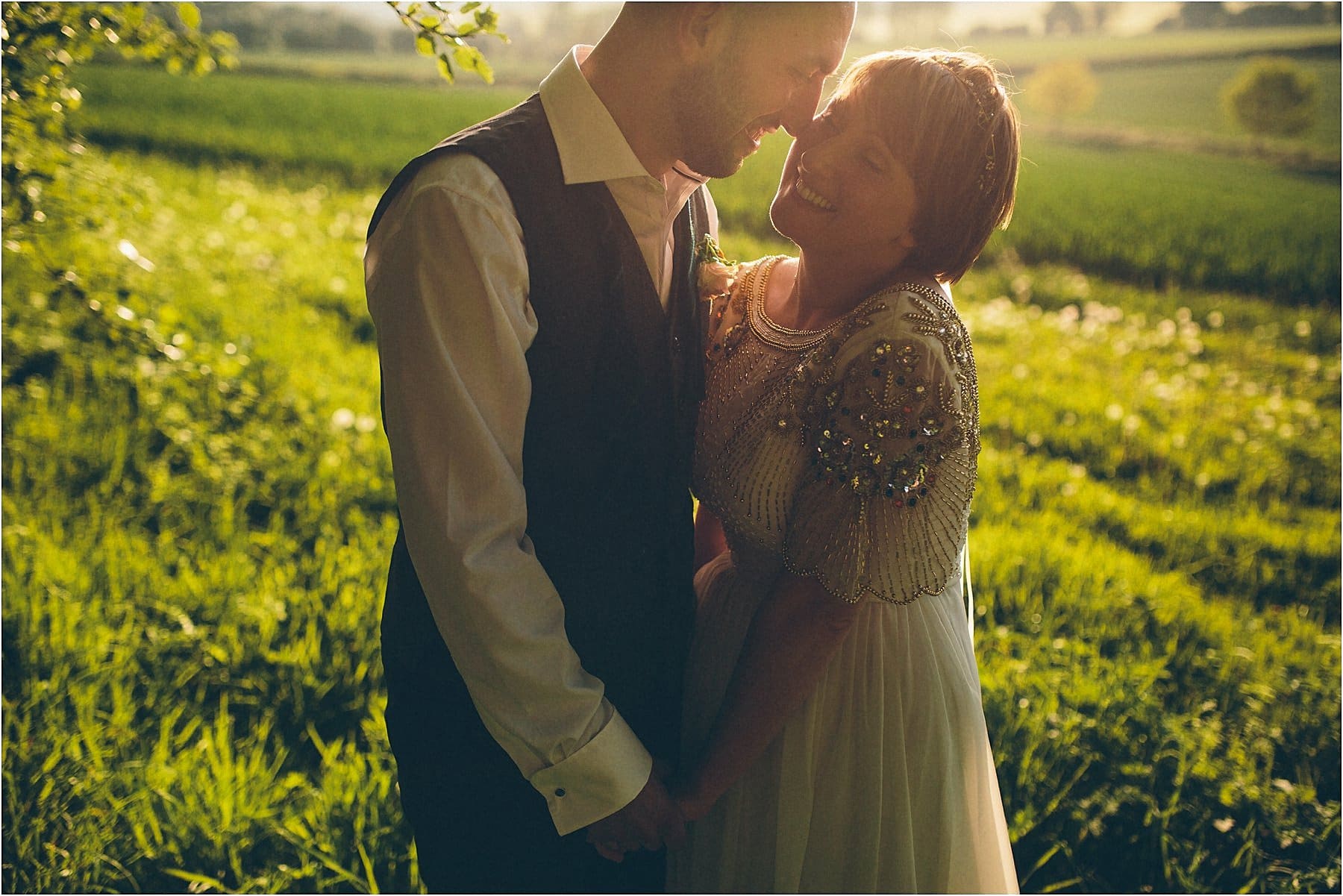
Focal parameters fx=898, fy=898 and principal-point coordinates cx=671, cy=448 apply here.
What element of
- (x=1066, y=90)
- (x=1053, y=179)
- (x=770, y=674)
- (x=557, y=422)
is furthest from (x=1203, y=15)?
(x=557, y=422)

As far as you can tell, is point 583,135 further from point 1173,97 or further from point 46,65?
point 1173,97

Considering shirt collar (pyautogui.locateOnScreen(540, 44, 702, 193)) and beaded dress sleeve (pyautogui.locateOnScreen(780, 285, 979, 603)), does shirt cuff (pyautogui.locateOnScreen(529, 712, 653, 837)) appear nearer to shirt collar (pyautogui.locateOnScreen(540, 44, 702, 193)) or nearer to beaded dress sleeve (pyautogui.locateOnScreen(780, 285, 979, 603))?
beaded dress sleeve (pyautogui.locateOnScreen(780, 285, 979, 603))

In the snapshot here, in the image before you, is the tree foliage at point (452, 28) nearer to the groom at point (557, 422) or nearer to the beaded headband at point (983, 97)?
the groom at point (557, 422)

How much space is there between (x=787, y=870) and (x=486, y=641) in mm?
814

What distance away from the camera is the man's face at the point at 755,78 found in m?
1.45

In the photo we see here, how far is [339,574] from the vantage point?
3250 mm

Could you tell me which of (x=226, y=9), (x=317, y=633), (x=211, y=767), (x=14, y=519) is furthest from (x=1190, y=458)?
(x=226, y=9)

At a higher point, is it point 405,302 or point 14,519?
point 405,302

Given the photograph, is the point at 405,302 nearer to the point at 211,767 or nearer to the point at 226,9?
the point at 211,767

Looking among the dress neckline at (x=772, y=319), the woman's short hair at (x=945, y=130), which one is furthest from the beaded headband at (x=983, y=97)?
A: the dress neckline at (x=772, y=319)

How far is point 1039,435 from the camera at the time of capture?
5.16 metres

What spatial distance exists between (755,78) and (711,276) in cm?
47

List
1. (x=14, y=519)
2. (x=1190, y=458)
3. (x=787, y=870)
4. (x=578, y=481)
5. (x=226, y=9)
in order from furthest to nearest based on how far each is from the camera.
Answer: (x=226, y=9) → (x=1190, y=458) → (x=14, y=519) → (x=787, y=870) → (x=578, y=481)

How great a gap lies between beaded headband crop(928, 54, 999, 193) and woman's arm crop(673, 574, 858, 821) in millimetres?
814
